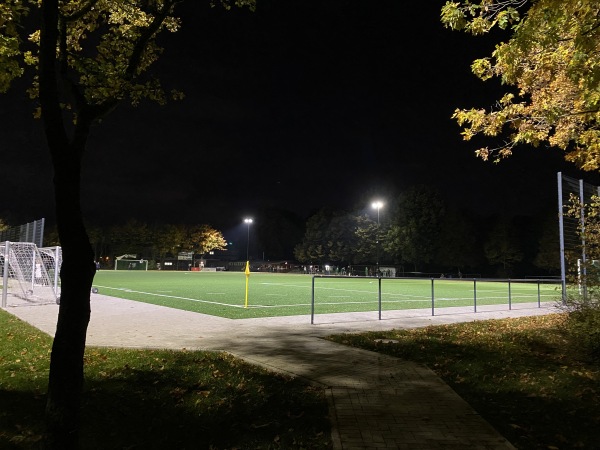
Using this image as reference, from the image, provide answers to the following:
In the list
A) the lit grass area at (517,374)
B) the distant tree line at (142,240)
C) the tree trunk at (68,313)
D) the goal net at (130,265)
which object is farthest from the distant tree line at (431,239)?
the tree trunk at (68,313)

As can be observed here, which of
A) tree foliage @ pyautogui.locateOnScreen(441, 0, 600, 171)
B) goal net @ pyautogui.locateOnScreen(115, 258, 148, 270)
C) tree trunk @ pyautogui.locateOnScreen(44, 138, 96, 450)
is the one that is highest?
tree foliage @ pyautogui.locateOnScreen(441, 0, 600, 171)

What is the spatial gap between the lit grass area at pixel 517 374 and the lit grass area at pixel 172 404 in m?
2.04

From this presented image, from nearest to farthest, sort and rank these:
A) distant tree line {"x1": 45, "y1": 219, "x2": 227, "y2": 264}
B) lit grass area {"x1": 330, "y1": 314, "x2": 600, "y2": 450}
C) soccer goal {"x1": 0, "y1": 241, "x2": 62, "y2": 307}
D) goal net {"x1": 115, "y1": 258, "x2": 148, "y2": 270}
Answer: lit grass area {"x1": 330, "y1": 314, "x2": 600, "y2": 450} → soccer goal {"x1": 0, "y1": 241, "x2": 62, "y2": 307} → goal net {"x1": 115, "y1": 258, "x2": 148, "y2": 270} → distant tree line {"x1": 45, "y1": 219, "x2": 227, "y2": 264}

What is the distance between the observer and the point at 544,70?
788 cm

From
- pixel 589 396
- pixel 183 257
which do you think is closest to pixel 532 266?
pixel 183 257

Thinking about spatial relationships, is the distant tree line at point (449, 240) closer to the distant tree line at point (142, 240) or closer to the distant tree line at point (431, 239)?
the distant tree line at point (431, 239)

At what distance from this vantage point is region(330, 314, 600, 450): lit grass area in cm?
464

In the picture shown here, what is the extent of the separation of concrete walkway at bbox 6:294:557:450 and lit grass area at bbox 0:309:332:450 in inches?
15.5

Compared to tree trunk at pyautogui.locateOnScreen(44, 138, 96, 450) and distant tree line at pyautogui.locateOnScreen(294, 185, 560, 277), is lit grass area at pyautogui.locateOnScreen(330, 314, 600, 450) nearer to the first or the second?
tree trunk at pyautogui.locateOnScreen(44, 138, 96, 450)

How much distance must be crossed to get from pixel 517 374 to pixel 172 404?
16.4ft

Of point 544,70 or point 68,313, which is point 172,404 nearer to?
point 68,313

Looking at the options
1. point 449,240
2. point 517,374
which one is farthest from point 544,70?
point 449,240

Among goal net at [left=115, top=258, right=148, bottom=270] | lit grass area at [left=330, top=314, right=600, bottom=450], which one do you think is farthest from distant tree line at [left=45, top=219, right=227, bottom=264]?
lit grass area at [left=330, top=314, right=600, bottom=450]

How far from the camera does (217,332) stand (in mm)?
10312
